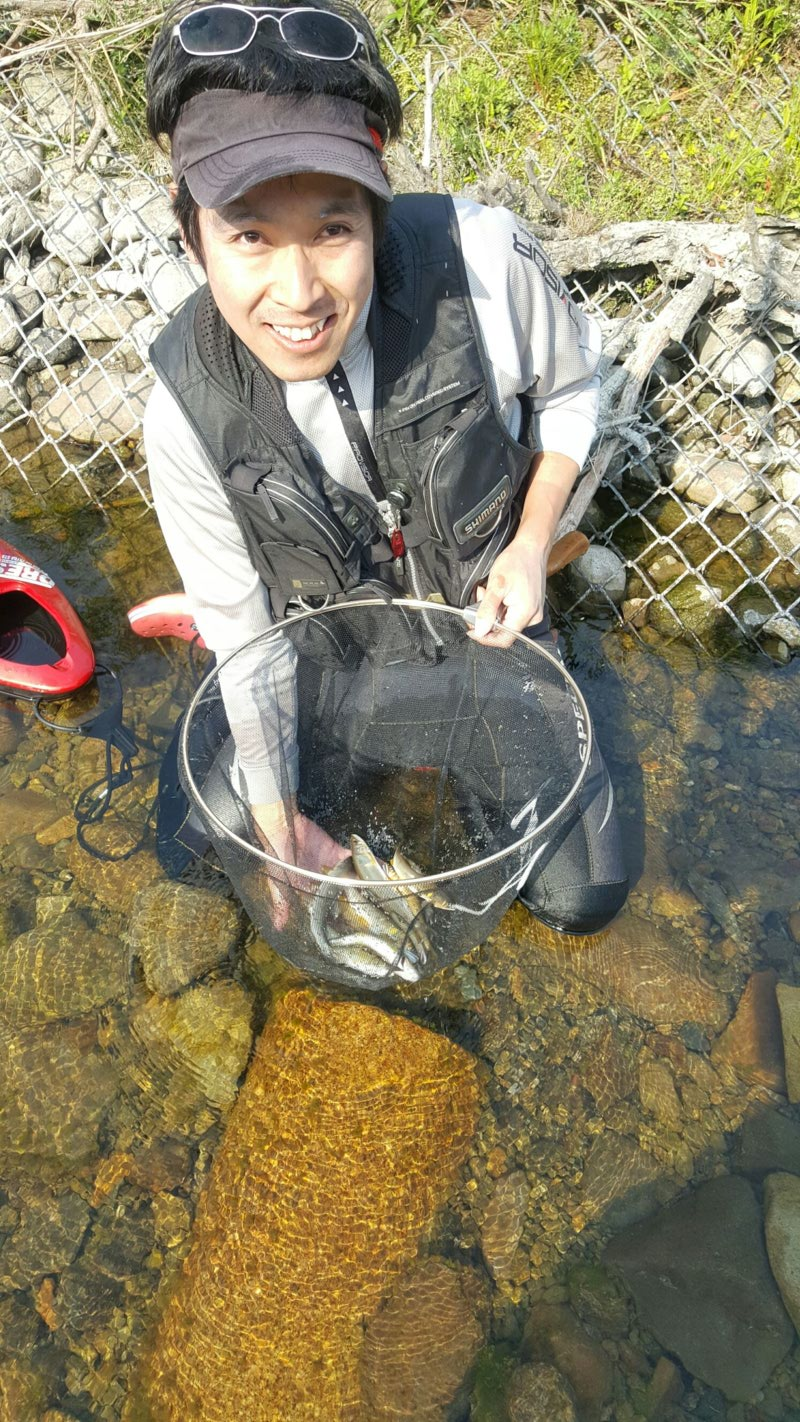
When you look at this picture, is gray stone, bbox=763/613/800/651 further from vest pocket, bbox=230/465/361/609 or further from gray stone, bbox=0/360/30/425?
gray stone, bbox=0/360/30/425

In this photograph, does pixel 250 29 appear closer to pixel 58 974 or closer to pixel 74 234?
pixel 58 974

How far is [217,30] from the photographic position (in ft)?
5.48

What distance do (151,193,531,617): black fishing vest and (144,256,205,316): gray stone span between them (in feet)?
7.14

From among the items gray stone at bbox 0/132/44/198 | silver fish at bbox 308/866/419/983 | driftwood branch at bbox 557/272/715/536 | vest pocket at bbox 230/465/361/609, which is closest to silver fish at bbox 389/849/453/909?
silver fish at bbox 308/866/419/983

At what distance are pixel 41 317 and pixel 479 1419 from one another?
4.82m

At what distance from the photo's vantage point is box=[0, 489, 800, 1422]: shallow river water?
2242 mm

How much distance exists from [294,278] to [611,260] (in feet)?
8.27

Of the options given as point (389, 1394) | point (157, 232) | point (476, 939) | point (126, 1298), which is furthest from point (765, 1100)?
point (157, 232)

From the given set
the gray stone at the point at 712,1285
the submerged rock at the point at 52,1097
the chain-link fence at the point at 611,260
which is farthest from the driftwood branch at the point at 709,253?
the submerged rock at the point at 52,1097

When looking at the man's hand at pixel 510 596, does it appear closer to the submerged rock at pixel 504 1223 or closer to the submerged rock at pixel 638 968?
the submerged rock at pixel 638 968

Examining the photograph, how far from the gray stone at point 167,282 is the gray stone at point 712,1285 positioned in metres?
3.99

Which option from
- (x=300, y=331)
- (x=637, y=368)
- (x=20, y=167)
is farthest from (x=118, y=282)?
(x=300, y=331)

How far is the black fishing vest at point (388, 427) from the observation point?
87.0 inches

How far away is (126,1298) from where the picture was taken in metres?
2.37
